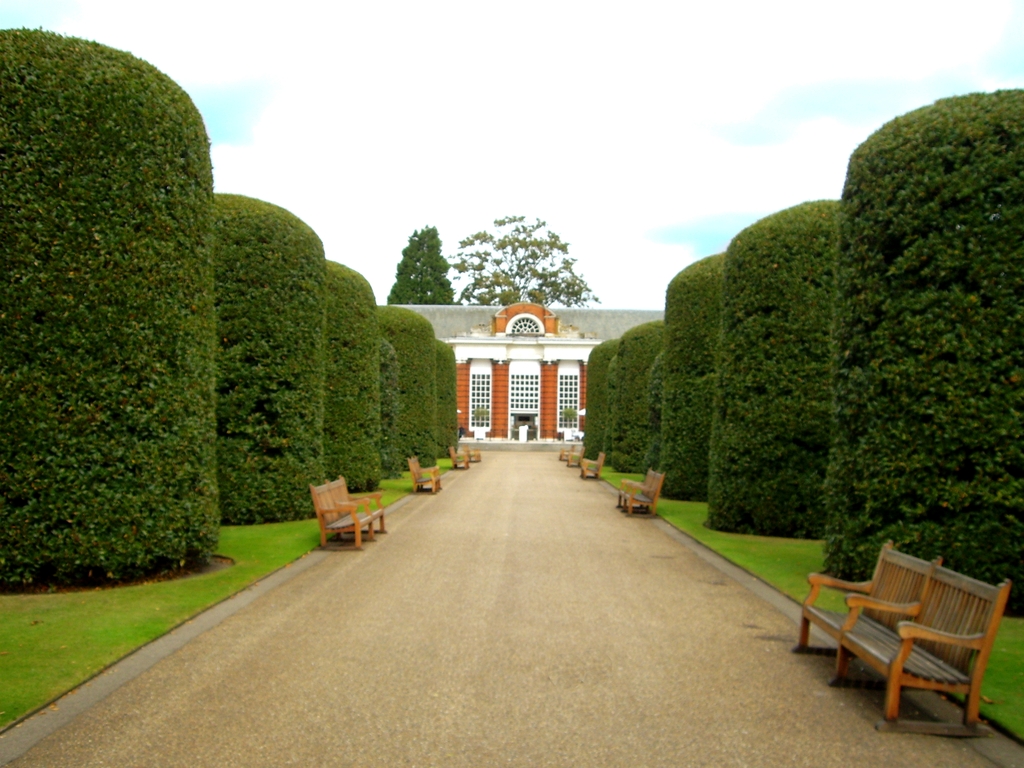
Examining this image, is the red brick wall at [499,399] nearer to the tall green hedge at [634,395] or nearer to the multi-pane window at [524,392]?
the multi-pane window at [524,392]

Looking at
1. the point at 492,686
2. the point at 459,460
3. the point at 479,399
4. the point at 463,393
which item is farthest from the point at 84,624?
the point at 479,399

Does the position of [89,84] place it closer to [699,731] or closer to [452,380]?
[699,731]

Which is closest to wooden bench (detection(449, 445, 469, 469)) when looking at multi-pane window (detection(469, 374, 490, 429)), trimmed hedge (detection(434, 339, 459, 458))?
trimmed hedge (detection(434, 339, 459, 458))

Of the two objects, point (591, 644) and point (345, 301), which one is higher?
point (345, 301)

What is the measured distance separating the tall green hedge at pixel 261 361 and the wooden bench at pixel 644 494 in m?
5.95

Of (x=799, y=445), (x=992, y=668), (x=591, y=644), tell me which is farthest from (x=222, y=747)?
(x=799, y=445)

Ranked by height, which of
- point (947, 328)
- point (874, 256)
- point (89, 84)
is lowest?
point (947, 328)

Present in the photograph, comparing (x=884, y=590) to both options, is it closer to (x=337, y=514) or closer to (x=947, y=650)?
(x=947, y=650)

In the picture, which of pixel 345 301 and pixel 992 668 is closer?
pixel 992 668

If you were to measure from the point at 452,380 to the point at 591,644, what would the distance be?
2817 cm

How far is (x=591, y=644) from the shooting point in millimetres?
6730

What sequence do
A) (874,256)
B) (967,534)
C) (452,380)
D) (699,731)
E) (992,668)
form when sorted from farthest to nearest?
(452,380) < (874,256) < (967,534) < (992,668) < (699,731)

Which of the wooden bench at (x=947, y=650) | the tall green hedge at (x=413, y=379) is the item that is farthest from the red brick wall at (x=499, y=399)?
the wooden bench at (x=947, y=650)

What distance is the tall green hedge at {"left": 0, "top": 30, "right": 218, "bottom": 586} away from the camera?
26.0 ft
